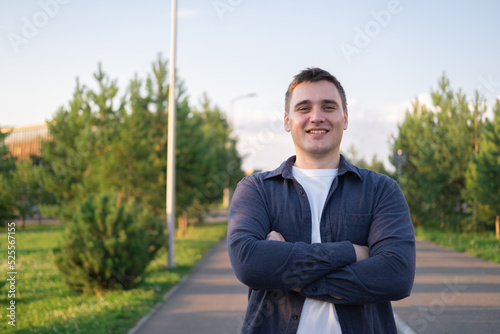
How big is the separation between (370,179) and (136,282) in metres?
8.16

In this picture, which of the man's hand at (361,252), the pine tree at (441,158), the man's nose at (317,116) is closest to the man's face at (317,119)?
the man's nose at (317,116)

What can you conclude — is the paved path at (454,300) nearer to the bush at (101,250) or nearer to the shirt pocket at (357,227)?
the shirt pocket at (357,227)

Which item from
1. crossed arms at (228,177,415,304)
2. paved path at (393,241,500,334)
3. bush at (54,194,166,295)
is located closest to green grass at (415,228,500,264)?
paved path at (393,241,500,334)

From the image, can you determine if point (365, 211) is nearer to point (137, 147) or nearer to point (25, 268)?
point (25, 268)

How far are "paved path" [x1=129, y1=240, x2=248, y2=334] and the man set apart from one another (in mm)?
4580

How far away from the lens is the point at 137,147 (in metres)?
17.6

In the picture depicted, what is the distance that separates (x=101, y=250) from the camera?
360 inches

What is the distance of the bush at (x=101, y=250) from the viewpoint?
9195 millimetres

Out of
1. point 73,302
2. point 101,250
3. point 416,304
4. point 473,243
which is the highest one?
point 101,250

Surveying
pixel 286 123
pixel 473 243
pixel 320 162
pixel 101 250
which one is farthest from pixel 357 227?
pixel 473 243

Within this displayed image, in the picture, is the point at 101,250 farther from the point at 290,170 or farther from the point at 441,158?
the point at 441,158

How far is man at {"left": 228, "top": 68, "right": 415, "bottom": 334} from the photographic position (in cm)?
247

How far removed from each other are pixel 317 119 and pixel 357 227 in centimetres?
59

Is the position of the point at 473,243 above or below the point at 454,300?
below
